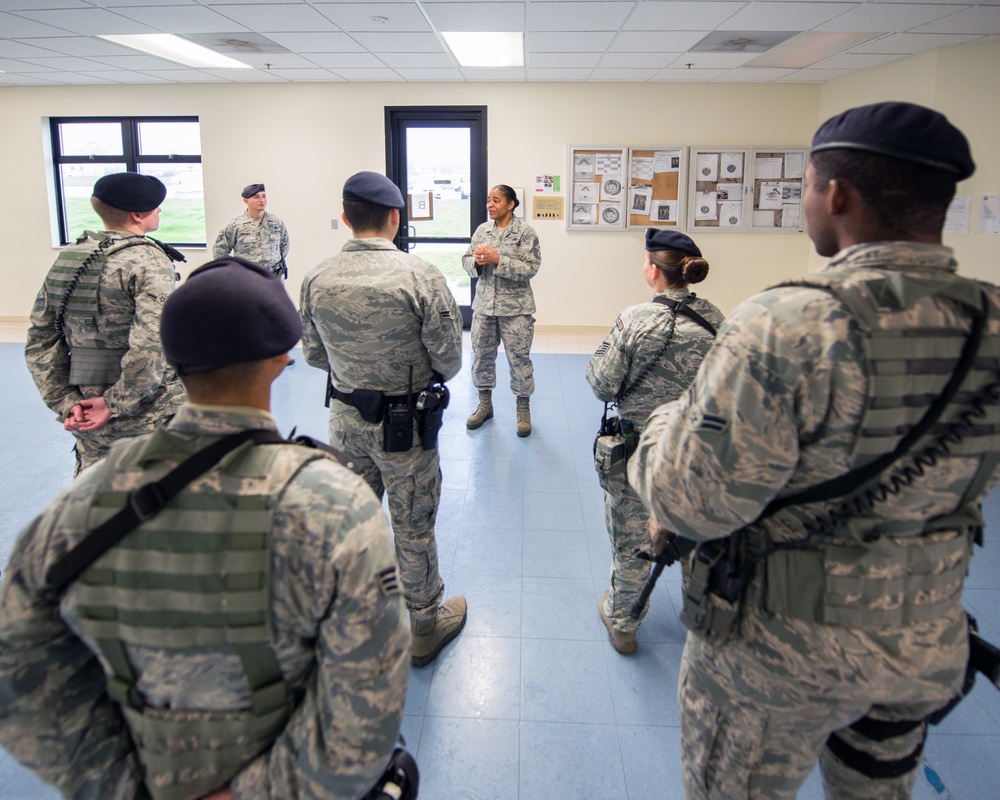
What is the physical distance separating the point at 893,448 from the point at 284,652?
0.97 m

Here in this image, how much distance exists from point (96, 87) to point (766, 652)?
8.98 meters

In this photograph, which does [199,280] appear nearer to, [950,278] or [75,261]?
[950,278]

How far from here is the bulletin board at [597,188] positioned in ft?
24.1

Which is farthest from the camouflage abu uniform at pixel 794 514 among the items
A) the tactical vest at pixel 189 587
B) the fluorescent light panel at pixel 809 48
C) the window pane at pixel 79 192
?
the window pane at pixel 79 192

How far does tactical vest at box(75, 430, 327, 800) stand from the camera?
94 centimetres

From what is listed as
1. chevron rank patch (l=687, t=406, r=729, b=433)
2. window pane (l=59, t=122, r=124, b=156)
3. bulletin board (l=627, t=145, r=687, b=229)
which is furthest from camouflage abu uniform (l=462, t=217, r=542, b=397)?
window pane (l=59, t=122, r=124, b=156)

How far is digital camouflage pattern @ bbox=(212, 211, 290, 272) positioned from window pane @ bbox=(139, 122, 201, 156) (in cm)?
231

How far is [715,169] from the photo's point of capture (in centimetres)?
729

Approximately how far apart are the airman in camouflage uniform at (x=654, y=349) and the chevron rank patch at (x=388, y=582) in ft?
4.60

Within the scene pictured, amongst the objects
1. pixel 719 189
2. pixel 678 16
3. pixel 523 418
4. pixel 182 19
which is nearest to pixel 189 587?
pixel 523 418

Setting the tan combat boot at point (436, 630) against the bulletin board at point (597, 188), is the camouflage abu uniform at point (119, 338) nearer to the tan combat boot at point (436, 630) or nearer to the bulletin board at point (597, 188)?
the tan combat boot at point (436, 630)

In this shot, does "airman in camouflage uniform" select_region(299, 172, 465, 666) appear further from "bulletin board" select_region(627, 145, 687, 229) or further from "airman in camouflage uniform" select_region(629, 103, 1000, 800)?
"bulletin board" select_region(627, 145, 687, 229)

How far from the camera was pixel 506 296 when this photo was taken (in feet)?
15.8

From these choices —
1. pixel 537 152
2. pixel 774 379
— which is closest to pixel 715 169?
pixel 537 152
